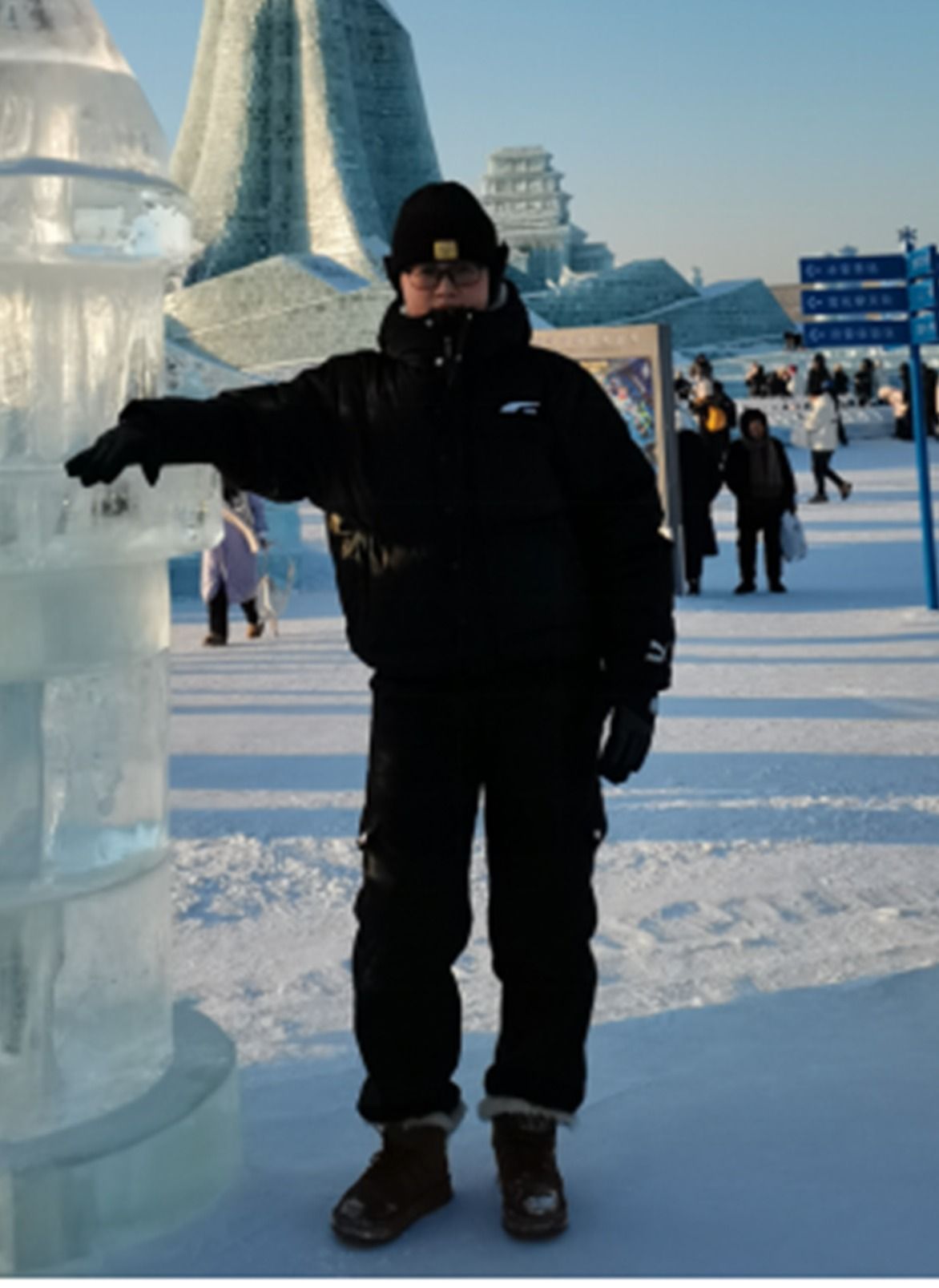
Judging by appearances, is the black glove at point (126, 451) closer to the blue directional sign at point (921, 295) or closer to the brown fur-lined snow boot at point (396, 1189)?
the brown fur-lined snow boot at point (396, 1189)

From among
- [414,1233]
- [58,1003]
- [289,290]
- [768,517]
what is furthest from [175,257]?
[289,290]

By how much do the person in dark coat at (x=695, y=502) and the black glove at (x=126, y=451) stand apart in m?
9.33

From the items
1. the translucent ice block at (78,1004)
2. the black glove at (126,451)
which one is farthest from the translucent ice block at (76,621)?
the translucent ice block at (78,1004)

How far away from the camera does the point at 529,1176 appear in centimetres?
233

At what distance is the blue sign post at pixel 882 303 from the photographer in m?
9.34

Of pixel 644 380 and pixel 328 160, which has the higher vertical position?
pixel 328 160

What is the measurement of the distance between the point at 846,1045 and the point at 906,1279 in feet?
2.88

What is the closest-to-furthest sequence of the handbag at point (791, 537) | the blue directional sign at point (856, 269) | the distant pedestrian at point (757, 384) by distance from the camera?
the blue directional sign at point (856, 269) → the handbag at point (791, 537) → the distant pedestrian at point (757, 384)

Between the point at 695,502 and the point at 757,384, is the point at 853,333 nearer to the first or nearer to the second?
the point at 695,502

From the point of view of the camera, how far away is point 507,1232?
7.55 ft

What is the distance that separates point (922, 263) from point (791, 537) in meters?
2.57

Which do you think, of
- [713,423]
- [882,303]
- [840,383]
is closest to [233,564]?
[882,303]

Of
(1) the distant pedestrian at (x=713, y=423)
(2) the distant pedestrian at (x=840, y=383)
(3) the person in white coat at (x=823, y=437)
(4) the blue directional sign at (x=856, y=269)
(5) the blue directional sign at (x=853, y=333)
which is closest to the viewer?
(5) the blue directional sign at (x=853, y=333)

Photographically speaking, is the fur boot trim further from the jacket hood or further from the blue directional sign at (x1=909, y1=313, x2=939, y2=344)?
the blue directional sign at (x1=909, y1=313, x2=939, y2=344)
